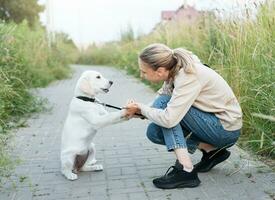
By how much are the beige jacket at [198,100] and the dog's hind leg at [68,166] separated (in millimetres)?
934

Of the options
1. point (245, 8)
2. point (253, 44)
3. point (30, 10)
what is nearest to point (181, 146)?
point (253, 44)

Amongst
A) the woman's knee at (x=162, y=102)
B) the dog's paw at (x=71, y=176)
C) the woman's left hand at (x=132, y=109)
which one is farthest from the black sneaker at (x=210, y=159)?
the dog's paw at (x=71, y=176)

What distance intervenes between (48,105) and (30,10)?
23386 millimetres

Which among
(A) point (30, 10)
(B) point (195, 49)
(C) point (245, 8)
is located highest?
(C) point (245, 8)

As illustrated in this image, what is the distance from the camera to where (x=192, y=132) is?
455cm

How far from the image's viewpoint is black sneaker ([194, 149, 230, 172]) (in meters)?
4.87

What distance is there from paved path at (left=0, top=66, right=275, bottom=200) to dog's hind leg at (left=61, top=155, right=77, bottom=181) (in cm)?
7

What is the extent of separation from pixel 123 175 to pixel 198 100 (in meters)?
1.16

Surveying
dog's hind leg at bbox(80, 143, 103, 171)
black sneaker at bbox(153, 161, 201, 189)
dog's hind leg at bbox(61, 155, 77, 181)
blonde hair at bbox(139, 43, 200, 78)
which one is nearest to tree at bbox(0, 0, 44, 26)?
dog's hind leg at bbox(80, 143, 103, 171)

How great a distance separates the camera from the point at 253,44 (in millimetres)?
→ 6516

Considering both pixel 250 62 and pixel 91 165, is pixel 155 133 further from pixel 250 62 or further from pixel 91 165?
pixel 250 62

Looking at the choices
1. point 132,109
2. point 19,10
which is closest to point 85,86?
point 132,109

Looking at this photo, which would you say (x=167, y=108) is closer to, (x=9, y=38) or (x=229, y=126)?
(x=229, y=126)

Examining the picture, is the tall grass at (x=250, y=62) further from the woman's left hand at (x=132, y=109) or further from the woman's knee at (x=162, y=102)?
the woman's left hand at (x=132, y=109)
